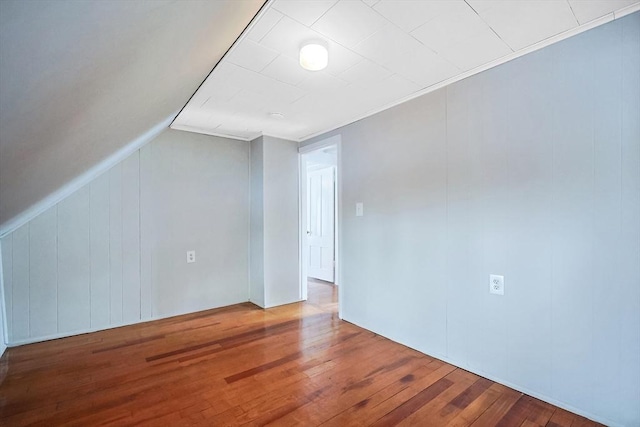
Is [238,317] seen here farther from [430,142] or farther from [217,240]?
[430,142]

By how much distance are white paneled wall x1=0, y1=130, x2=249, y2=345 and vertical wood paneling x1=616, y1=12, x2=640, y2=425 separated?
139 inches

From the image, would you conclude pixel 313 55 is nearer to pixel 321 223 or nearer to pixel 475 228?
pixel 475 228

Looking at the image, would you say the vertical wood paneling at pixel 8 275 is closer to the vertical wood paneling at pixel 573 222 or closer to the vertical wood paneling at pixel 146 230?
the vertical wood paneling at pixel 146 230

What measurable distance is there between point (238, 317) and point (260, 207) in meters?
1.34

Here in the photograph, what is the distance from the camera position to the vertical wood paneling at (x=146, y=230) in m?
3.18

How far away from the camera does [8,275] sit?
2.58 metres

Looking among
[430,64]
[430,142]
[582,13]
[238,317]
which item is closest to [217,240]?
[238,317]

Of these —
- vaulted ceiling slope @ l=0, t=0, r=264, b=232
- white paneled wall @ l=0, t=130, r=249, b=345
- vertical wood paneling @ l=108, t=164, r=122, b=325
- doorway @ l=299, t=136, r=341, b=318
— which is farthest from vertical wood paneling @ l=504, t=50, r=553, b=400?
vertical wood paneling @ l=108, t=164, r=122, b=325

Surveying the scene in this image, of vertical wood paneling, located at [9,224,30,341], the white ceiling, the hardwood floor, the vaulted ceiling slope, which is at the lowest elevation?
the hardwood floor

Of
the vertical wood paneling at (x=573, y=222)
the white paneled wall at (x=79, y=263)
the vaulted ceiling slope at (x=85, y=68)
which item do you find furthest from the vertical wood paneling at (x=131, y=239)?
the vertical wood paneling at (x=573, y=222)

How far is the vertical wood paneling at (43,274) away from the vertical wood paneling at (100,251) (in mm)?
280

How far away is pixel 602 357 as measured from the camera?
1.58 m

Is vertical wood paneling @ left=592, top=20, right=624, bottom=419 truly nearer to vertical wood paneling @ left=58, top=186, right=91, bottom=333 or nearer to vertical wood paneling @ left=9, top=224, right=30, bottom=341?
vertical wood paneling @ left=58, top=186, right=91, bottom=333

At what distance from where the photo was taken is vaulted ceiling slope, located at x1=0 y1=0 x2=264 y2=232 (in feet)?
1.81
